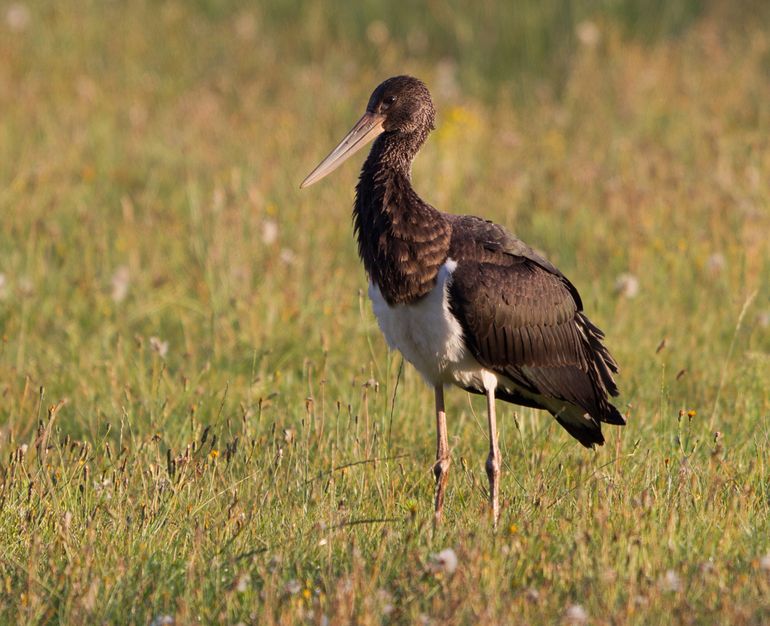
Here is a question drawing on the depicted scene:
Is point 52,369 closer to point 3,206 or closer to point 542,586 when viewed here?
point 3,206

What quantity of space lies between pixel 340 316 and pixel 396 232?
1885 mm

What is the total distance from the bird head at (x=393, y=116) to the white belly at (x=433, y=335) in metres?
0.65

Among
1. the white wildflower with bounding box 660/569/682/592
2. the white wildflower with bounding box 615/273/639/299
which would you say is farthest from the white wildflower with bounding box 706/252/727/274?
the white wildflower with bounding box 660/569/682/592

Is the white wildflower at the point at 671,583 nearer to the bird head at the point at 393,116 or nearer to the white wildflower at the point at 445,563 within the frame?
the white wildflower at the point at 445,563

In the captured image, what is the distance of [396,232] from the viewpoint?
491cm

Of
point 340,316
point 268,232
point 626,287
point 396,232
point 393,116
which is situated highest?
point 393,116

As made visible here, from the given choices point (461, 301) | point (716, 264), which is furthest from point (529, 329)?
point (716, 264)

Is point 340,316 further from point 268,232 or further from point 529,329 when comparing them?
point 529,329

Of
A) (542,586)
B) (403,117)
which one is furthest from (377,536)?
(403,117)

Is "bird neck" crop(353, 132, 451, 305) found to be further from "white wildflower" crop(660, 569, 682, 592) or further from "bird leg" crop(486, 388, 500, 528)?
"white wildflower" crop(660, 569, 682, 592)

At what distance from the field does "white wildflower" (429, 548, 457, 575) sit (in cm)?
2

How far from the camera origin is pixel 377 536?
4.19 m

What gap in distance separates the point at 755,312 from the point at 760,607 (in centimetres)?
357

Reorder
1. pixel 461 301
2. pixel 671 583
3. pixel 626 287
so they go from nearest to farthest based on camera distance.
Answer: pixel 671 583 → pixel 461 301 → pixel 626 287
